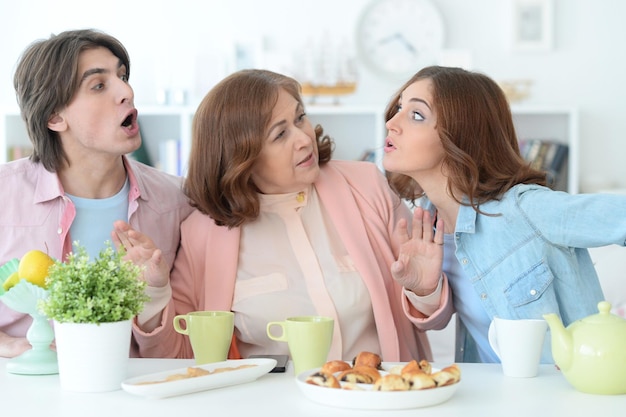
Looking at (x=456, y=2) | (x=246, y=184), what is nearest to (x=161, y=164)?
(x=456, y=2)

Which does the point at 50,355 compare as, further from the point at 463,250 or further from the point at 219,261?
the point at 463,250

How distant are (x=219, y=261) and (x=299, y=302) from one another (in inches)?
8.5

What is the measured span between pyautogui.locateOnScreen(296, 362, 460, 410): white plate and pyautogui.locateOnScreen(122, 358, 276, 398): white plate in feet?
0.52

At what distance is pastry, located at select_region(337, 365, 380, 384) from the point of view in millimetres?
1312

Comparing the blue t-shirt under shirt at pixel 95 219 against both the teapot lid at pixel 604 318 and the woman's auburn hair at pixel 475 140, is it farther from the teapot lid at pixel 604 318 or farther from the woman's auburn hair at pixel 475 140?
the teapot lid at pixel 604 318

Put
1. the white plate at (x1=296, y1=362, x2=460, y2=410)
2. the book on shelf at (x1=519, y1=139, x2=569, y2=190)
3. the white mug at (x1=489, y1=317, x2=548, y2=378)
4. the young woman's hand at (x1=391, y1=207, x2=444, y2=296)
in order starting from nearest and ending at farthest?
the white plate at (x1=296, y1=362, x2=460, y2=410) → the white mug at (x1=489, y1=317, x2=548, y2=378) → the young woman's hand at (x1=391, y1=207, x2=444, y2=296) → the book on shelf at (x1=519, y1=139, x2=569, y2=190)

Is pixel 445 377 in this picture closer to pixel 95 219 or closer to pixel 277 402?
pixel 277 402

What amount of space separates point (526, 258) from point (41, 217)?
1.12m

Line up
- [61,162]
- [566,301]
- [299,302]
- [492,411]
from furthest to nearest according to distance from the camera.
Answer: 1. [61,162]
2. [299,302]
3. [566,301]
4. [492,411]

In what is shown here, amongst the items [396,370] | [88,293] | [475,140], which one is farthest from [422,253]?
[88,293]

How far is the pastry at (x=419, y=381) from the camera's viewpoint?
127cm

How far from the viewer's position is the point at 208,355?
1.56 meters

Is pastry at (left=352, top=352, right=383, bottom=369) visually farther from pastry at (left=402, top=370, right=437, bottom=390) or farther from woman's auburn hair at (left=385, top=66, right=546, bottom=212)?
woman's auburn hair at (left=385, top=66, right=546, bottom=212)

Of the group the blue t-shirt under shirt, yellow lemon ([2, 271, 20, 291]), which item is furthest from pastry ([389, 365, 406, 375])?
the blue t-shirt under shirt
